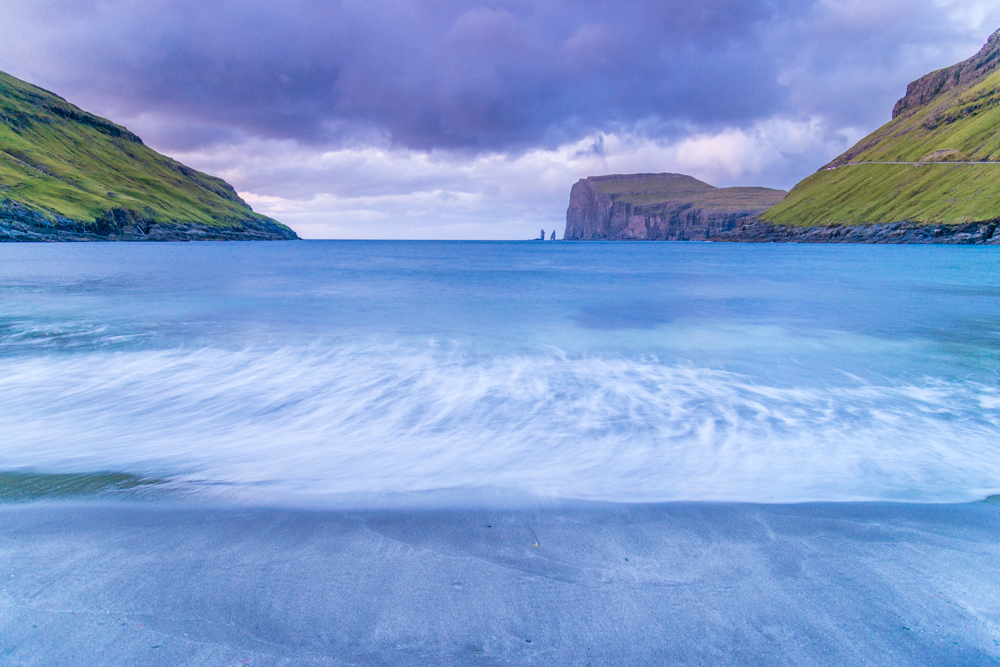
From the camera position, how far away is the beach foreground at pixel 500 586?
2.50 meters

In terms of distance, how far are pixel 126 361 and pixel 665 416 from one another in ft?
35.4

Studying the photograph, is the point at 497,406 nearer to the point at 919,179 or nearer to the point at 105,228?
the point at 105,228

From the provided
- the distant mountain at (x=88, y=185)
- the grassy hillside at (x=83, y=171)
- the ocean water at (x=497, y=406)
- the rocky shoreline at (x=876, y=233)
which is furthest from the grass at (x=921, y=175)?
the grassy hillside at (x=83, y=171)

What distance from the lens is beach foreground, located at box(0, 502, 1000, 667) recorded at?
250cm

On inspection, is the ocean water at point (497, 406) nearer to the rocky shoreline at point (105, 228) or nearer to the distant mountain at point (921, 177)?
the rocky shoreline at point (105, 228)

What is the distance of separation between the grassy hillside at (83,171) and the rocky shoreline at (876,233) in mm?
176596

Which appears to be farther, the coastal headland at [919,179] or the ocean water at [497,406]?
the coastal headland at [919,179]

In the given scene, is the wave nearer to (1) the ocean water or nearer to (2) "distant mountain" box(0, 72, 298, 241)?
(1) the ocean water

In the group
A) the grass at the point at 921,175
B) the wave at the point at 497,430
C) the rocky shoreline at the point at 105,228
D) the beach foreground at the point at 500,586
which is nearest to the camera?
the beach foreground at the point at 500,586

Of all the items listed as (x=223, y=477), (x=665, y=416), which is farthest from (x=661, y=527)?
(x=223, y=477)

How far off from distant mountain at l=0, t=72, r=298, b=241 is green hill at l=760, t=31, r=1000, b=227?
17874 centimetres

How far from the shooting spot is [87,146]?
15300 centimetres

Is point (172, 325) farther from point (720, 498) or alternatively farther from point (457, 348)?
point (720, 498)

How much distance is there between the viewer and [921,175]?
11994 centimetres
